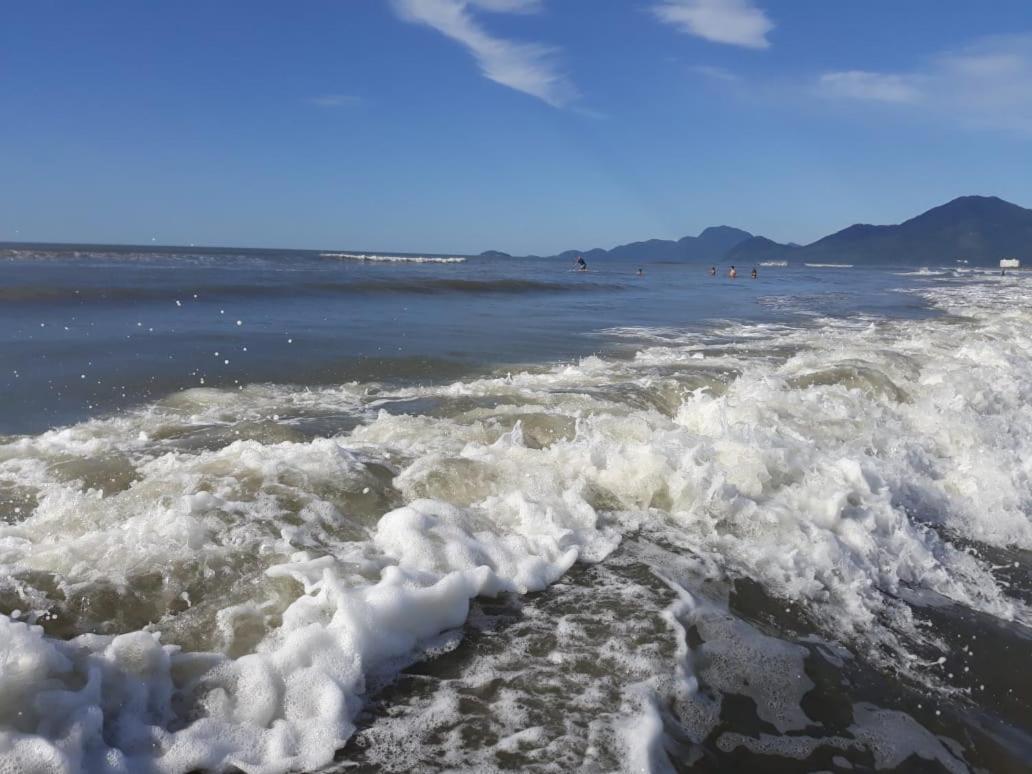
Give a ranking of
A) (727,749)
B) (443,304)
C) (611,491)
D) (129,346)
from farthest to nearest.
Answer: (443,304)
(129,346)
(611,491)
(727,749)

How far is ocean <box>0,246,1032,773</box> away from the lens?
2.60m

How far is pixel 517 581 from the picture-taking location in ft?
12.1

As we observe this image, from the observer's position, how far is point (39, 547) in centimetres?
371

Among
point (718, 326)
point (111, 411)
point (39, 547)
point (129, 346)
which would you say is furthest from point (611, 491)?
point (718, 326)

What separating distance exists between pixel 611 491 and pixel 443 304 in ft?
63.1

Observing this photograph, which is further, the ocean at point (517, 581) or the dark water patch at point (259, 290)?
the dark water patch at point (259, 290)

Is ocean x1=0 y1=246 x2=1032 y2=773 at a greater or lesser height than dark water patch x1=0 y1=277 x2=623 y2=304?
lesser

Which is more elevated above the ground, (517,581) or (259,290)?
(259,290)

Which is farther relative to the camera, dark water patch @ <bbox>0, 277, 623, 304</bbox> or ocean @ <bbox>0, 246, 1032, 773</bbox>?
dark water patch @ <bbox>0, 277, 623, 304</bbox>

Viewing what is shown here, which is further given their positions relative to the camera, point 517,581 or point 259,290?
point 259,290

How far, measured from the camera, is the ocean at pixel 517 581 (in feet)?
8.52

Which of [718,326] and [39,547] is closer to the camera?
[39,547]

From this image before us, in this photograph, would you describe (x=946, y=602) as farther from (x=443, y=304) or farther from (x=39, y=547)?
(x=443, y=304)

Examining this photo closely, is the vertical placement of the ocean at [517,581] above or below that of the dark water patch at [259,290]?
below
